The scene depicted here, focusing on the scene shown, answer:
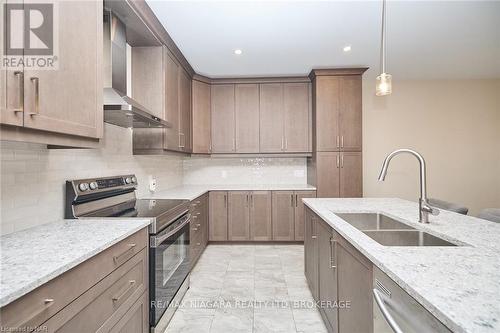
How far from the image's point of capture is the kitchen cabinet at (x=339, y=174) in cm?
366

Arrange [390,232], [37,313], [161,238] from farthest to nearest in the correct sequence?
[161,238] → [390,232] → [37,313]

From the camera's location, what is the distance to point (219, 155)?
4051 millimetres

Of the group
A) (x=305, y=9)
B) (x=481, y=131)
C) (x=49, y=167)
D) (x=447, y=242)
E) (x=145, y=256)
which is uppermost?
(x=305, y=9)

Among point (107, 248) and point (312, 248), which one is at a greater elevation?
point (107, 248)

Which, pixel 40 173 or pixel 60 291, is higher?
pixel 40 173

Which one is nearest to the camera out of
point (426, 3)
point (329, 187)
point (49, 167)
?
point (49, 167)

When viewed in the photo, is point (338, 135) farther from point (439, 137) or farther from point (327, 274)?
point (327, 274)

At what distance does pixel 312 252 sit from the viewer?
225 cm

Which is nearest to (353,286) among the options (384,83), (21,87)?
(384,83)

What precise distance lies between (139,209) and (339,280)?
5.17ft

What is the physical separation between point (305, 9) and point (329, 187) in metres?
2.34

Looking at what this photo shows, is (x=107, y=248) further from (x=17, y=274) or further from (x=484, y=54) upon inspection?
(x=484, y=54)

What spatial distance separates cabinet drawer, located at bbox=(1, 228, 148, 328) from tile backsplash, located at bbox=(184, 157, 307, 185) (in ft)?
9.99

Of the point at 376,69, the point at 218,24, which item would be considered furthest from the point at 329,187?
the point at 218,24
